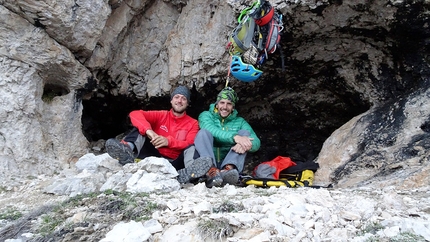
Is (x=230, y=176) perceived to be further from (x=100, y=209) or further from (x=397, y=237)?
(x=397, y=237)

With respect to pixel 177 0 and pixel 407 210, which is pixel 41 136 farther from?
pixel 407 210

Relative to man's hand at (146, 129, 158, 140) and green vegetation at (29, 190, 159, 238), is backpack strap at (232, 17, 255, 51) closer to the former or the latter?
man's hand at (146, 129, 158, 140)

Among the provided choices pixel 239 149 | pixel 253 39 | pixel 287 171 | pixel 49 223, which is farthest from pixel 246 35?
pixel 49 223

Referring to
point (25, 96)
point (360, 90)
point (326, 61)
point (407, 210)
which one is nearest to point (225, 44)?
point (326, 61)

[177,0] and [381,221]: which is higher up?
[177,0]

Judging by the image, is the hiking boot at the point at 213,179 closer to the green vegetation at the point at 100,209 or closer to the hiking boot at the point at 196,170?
the hiking boot at the point at 196,170

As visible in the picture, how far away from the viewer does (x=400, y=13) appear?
5547mm

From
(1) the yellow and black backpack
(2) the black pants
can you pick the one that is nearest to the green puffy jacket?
(1) the yellow and black backpack

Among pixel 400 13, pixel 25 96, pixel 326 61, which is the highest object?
pixel 400 13

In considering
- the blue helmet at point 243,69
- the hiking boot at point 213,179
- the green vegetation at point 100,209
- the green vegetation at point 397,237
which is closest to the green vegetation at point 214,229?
the green vegetation at point 100,209

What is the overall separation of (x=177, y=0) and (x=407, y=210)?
17.7ft

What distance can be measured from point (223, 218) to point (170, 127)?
3408 mm

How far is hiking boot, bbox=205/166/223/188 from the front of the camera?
444 centimetres

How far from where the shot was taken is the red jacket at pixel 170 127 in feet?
18.0
